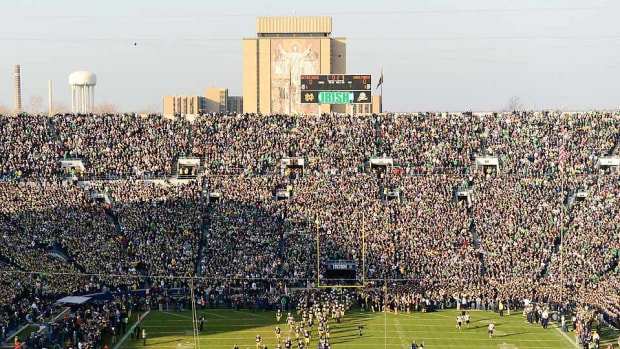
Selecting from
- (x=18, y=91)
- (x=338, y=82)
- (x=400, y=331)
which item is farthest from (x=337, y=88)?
(x=18, y=91)

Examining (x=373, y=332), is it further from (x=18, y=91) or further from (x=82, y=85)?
(x=18, y=91)

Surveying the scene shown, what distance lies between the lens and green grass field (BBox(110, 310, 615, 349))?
29875 millimetres

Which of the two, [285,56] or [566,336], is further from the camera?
[285,56]

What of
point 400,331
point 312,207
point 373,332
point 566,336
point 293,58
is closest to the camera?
point 566,336

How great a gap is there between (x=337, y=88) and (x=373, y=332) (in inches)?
879

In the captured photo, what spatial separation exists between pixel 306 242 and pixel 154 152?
11792 mm

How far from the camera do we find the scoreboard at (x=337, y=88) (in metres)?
51.0

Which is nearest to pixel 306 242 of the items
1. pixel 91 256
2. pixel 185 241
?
pixel 185 241

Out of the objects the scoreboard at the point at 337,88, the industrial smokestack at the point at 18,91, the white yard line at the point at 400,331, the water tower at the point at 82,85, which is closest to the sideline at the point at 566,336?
the white yard line at the point at 400,331

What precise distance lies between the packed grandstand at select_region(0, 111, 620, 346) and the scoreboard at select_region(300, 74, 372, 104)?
4.97 ft

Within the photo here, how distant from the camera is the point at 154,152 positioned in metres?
47.4

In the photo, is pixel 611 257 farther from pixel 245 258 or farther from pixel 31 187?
pixel 31 187

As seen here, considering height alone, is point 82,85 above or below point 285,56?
below

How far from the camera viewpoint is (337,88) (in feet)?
168
